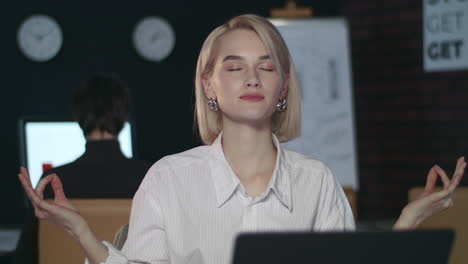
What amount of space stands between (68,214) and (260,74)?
496 millimetres

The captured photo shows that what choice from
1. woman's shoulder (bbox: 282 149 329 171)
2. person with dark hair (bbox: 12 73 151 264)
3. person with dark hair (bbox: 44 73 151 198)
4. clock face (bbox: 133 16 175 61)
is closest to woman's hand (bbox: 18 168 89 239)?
woman's shoulder (bbox: 282 149 329 171)

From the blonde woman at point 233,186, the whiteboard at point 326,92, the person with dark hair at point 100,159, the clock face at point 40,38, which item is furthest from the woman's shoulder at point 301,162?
the clock face at point 40,38

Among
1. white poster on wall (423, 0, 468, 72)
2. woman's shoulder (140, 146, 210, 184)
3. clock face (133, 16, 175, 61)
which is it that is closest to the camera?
woman's shoulder (140, 146, 210, 184)

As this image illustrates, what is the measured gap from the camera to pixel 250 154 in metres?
1.69

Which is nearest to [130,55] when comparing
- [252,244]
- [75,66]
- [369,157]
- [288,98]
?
[75,66]

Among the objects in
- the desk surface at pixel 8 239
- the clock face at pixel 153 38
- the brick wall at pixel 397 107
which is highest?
the clock face at pixel 153 38

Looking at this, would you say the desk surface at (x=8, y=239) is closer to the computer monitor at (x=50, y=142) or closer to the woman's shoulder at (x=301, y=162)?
the computer monitor at (x=50, y=142)

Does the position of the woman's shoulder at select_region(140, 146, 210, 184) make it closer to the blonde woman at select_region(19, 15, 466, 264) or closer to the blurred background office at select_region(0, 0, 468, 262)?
the blonde woman at select_region(19, 15, 466, 264)

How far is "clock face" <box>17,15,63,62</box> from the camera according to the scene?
224 inches

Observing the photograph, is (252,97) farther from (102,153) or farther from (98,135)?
(98,135)

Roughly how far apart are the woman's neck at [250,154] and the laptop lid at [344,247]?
69 centimetres

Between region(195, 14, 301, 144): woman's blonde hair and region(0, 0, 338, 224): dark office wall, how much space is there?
372cm

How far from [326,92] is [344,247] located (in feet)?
14.0

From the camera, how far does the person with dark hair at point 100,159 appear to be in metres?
2.74
